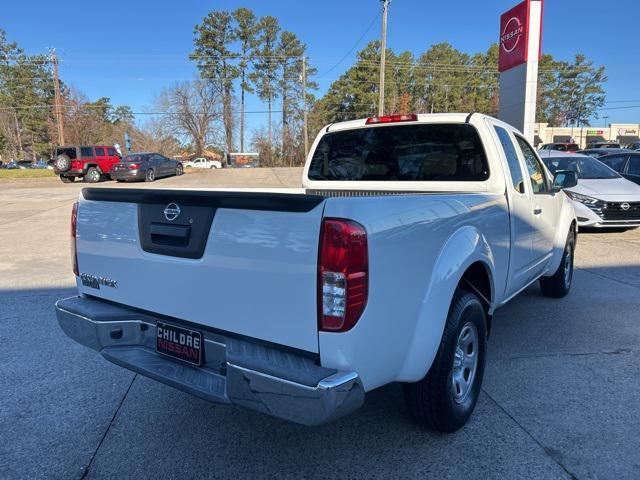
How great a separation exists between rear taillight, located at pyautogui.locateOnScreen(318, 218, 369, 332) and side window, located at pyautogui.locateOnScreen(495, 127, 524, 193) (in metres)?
2.27

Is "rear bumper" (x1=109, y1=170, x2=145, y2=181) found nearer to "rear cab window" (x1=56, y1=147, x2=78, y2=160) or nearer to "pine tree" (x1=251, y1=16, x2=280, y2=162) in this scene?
"rear cab window" (x1=56, y1=147, x2=78, y2=160)

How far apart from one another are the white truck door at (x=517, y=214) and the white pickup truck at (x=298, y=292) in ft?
0.25

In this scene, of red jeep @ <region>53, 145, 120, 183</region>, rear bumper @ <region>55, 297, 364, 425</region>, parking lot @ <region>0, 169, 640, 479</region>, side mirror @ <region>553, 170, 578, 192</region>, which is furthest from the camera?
red jeep @ <region>53, 145, 120, 183</region>

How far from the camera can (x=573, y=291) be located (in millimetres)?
5914

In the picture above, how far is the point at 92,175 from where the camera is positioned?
27.9m

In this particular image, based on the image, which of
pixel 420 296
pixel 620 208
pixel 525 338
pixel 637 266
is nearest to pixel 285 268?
pixel 420 296

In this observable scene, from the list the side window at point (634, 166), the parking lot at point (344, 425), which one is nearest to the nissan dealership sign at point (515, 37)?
the side window at point (634, 166)

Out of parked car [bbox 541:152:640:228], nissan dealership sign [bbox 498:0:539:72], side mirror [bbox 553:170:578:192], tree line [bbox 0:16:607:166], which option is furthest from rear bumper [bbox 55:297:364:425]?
tree line [bbox 0:16:607:166]

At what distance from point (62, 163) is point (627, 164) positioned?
88.6ft

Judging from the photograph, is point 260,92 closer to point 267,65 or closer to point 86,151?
point 267,65

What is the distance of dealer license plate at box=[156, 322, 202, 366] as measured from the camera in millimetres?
2416

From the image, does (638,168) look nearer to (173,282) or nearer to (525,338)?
(525,338)

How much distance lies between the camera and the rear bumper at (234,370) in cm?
194

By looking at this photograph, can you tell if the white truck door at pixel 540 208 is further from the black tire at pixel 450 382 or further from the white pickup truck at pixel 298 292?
the black tire at pixel 450 382
